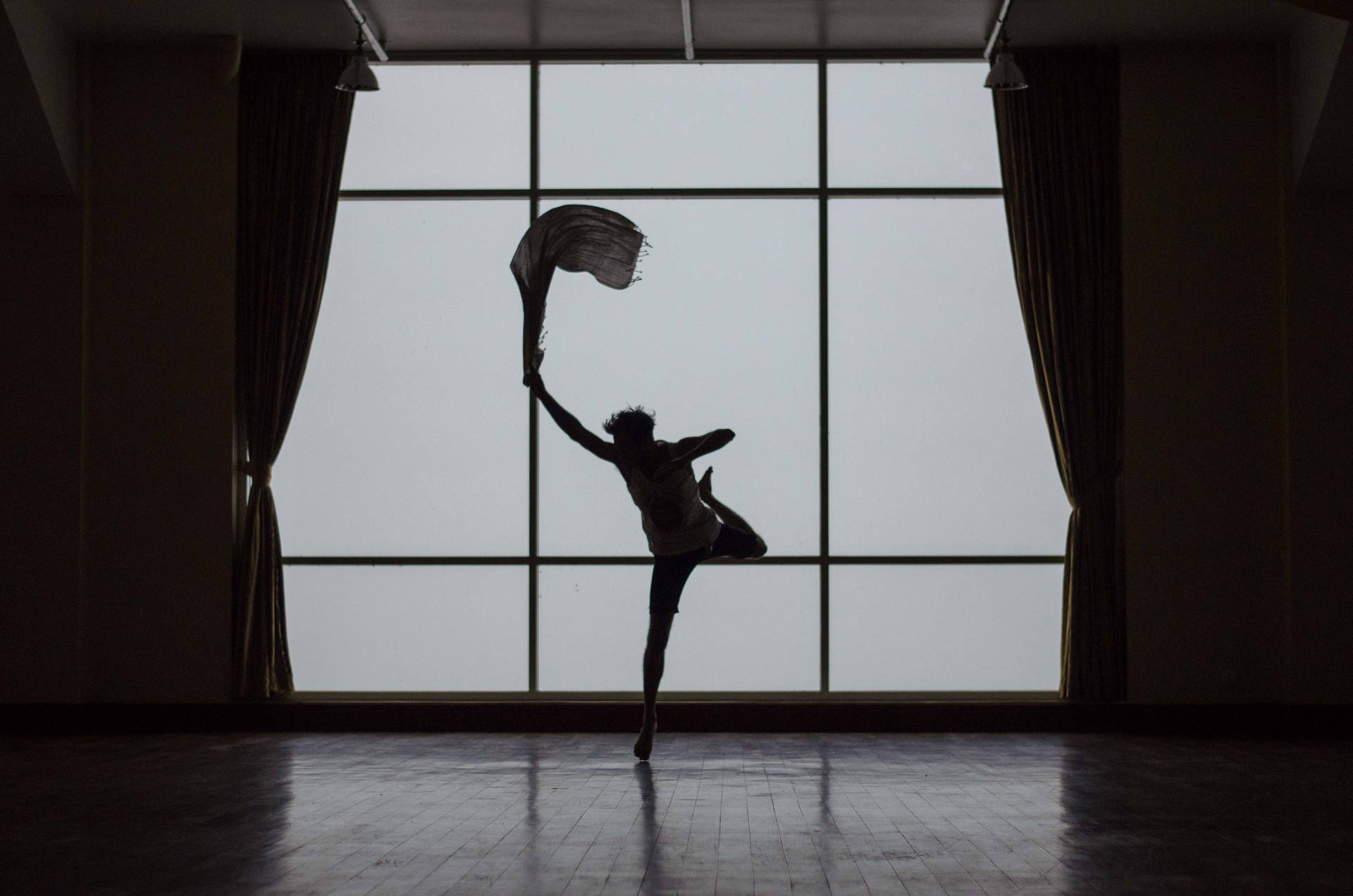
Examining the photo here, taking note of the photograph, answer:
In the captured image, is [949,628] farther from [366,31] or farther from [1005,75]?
[366,31]

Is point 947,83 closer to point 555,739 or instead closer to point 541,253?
point 541,253

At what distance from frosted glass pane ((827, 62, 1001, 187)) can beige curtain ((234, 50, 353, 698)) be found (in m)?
2.79

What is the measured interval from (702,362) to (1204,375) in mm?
2725

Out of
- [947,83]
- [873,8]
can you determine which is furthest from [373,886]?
[947,83]

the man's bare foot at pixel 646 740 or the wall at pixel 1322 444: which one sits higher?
the wall at pixel 1322 444

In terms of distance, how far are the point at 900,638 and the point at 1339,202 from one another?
10.9ft

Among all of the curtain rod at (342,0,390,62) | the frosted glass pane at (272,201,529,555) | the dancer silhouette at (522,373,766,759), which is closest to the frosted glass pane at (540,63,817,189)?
the frosted glass pane at (272,201,529,555)

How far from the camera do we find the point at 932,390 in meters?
7.33

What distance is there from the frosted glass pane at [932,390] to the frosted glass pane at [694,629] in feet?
1.49

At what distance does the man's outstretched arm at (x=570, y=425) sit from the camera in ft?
17.8

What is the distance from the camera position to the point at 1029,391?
731 centimetres

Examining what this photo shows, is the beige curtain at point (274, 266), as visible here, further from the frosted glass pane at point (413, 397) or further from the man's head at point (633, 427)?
the man's head at point (633, 427)

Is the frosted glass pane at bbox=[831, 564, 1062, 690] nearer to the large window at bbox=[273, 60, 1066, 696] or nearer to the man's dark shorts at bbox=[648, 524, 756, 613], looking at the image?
the large window at bbox=[273, 60, 1066, 696]

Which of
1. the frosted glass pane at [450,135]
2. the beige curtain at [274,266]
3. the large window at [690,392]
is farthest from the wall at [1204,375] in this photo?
the beige curtain at [274,266]
